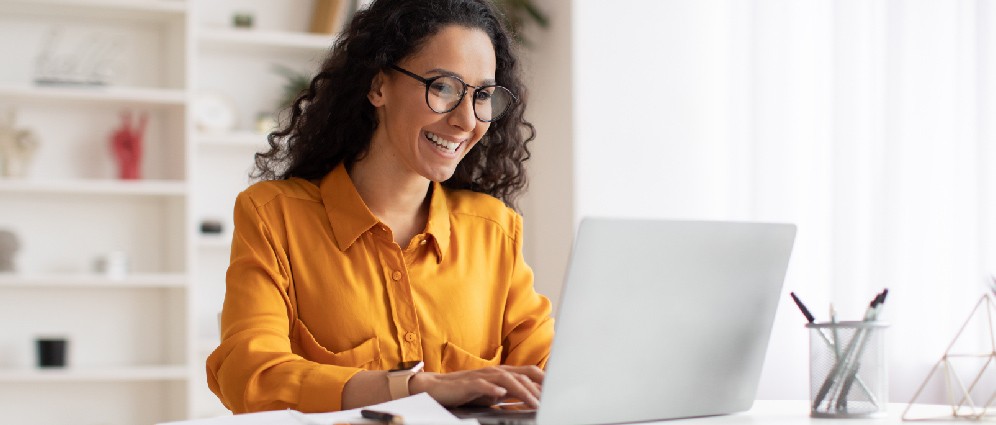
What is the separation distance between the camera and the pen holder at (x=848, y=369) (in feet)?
4.32

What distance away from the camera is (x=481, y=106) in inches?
68.8

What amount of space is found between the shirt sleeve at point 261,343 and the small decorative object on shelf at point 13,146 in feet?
8.16

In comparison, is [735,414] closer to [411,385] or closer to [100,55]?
[411,385]

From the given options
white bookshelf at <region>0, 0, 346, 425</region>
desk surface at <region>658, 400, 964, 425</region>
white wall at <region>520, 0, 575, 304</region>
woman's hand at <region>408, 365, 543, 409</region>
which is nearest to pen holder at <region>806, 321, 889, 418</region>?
desk surface at <region>658, 400, 964, 425</region>

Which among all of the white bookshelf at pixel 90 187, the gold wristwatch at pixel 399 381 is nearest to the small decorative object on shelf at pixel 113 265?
the white bookshelf at pixel 90 187

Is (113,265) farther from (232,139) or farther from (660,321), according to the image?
(660,321)

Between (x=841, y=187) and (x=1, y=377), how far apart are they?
2.74 meters

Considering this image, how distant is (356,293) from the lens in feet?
5.58

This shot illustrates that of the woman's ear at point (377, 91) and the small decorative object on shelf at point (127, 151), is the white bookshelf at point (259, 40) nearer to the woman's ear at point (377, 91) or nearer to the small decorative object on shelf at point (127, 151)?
the small decorative object on shelf at point (127, 151)

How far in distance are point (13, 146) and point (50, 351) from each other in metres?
0.71

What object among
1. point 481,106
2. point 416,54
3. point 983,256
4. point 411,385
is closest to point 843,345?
point 411,385

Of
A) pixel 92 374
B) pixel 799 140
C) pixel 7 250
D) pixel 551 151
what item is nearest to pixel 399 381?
pixel 799 140

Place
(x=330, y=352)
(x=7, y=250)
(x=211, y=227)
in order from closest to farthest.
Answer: (x=330, y=352), (x=7, y=250), (x=211, y=227)

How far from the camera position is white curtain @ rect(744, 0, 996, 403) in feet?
9.22
